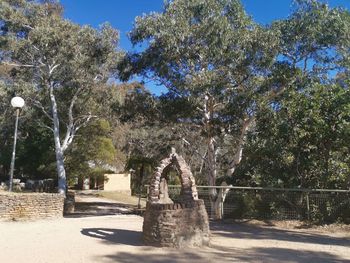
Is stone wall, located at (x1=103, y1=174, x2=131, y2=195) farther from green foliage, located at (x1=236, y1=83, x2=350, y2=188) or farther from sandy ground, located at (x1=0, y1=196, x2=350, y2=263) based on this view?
sandy ground, located at (x1=0, y1=196, x2=350, y2=263)

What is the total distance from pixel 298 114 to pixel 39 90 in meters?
16.5

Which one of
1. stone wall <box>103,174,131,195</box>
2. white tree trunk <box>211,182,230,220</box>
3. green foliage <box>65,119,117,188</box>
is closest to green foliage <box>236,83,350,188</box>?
white tree trunk <box>211,182,230,220</box>

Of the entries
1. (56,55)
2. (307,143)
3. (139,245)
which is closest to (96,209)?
(56,55)

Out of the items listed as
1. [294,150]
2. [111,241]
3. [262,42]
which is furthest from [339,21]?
[111,241]

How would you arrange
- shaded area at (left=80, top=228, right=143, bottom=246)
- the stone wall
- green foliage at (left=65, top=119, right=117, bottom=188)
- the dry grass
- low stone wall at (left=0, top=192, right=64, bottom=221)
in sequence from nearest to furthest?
shaded area at (left=80, top=228, right=143, bottom=246) < the dry grass < low stone wall at (left=0, top=192, right=64, bottom=221) < green foliage at (left=65, top=119, right=117, bottom=188) < the stone wall

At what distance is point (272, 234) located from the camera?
1335cm

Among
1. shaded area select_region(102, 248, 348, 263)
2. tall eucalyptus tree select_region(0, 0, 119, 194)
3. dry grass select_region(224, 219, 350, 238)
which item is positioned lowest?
shaded area select_region(102, 248, 348, 263)

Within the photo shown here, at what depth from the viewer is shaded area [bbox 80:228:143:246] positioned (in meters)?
11.4

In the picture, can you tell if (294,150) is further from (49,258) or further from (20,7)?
(20,7)

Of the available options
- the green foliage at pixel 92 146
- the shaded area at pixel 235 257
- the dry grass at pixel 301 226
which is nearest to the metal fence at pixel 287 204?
the dry grass at pixel 301 226

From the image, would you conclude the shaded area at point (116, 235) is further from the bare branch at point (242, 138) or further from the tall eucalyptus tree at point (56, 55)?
the tall eucalyptus tree at point (56, 55)

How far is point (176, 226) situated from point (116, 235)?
2409 mm

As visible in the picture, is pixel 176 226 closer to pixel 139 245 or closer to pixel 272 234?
pixel 139 245

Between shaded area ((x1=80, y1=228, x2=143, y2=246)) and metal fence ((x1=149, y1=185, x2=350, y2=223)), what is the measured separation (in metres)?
4.63
